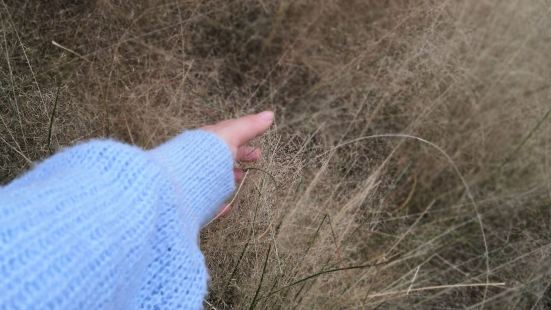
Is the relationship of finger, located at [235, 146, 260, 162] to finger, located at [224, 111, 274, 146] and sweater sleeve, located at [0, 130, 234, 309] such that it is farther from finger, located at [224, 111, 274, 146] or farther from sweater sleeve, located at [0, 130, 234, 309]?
sweater sleeve, located at [0, 130, 234, 309]

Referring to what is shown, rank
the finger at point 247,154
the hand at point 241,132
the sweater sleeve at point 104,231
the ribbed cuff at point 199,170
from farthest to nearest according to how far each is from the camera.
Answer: the finger at point 247,154 → the hand at point 241,132 → the ribbed cuff at point 199,170 → the sweater sleeve at point 104,231

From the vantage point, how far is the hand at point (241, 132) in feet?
3.27

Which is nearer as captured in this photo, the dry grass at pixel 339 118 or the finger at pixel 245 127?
the finger at pixel 245 127

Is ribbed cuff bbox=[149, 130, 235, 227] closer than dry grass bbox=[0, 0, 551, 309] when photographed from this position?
Yes

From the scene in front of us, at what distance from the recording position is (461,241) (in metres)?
1.54

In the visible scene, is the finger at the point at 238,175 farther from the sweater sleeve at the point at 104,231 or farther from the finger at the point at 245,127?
the sweater sleeve at the point at 104,231

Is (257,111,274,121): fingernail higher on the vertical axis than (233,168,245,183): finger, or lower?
higher

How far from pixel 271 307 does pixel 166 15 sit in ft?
2.61

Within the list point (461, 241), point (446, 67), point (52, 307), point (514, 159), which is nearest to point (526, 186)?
point (514, 159)

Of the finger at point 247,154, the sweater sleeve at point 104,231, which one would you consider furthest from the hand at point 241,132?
the sweater sleeve at point 104,231

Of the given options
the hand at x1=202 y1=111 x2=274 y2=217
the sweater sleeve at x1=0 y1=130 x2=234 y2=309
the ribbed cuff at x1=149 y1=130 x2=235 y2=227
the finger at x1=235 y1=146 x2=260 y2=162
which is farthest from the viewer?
the finger at x1=235 y1=146 x2=260 y2=162

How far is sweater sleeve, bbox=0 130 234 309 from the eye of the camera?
600 mm

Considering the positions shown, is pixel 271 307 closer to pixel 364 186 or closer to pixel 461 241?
pixel 364 186

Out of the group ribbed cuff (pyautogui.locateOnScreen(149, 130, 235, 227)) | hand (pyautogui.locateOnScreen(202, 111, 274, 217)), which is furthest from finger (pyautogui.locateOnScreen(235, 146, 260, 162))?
ribbed cuff (pyautogui.locateOnScreen(149, 130, 235, 227))
